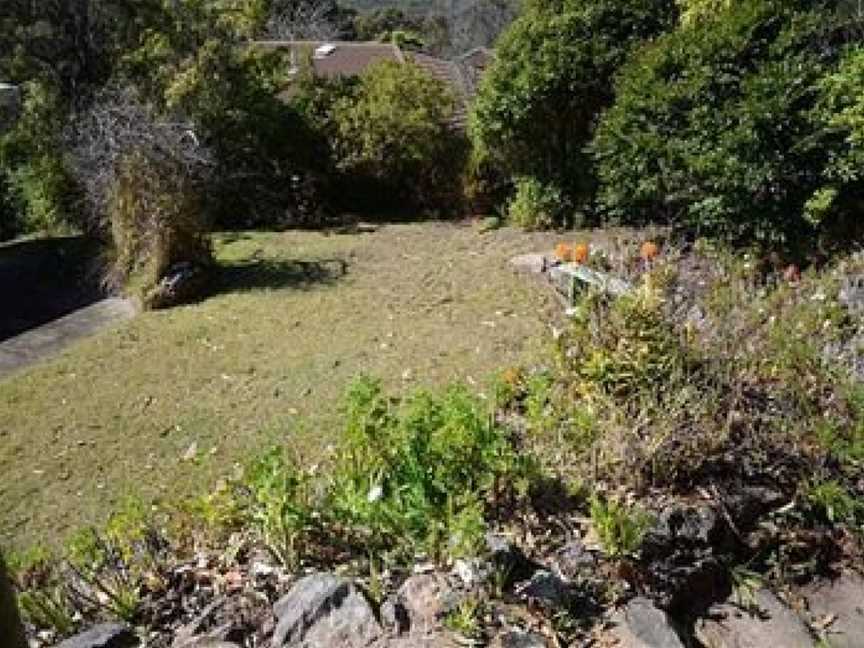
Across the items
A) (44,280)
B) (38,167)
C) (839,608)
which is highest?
(38,167)

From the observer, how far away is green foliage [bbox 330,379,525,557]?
3.14m

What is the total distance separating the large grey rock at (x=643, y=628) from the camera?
2854mm

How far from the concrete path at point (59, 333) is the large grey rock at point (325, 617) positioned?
5.23 meters

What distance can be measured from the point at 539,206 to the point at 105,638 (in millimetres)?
7975

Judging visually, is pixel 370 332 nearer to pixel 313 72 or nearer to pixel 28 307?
pixel 28 307

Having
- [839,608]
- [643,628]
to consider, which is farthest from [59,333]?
[839,608]

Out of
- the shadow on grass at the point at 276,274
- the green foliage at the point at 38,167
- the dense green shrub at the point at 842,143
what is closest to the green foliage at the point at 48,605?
the shadow on grass at the point at 276,274

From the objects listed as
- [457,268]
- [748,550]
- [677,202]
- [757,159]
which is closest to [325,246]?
[457,268]

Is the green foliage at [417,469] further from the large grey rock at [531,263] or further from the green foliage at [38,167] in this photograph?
the green foliage at [38,167]

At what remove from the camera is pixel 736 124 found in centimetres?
729

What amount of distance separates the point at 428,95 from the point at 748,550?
909 centimetres

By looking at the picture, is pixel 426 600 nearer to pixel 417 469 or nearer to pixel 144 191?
pixel 417 469

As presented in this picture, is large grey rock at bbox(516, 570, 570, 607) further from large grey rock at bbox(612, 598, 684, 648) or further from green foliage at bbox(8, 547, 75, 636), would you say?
green foliage at bbox(8, 547, 75, 636)

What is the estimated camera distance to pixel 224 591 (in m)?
3.04
